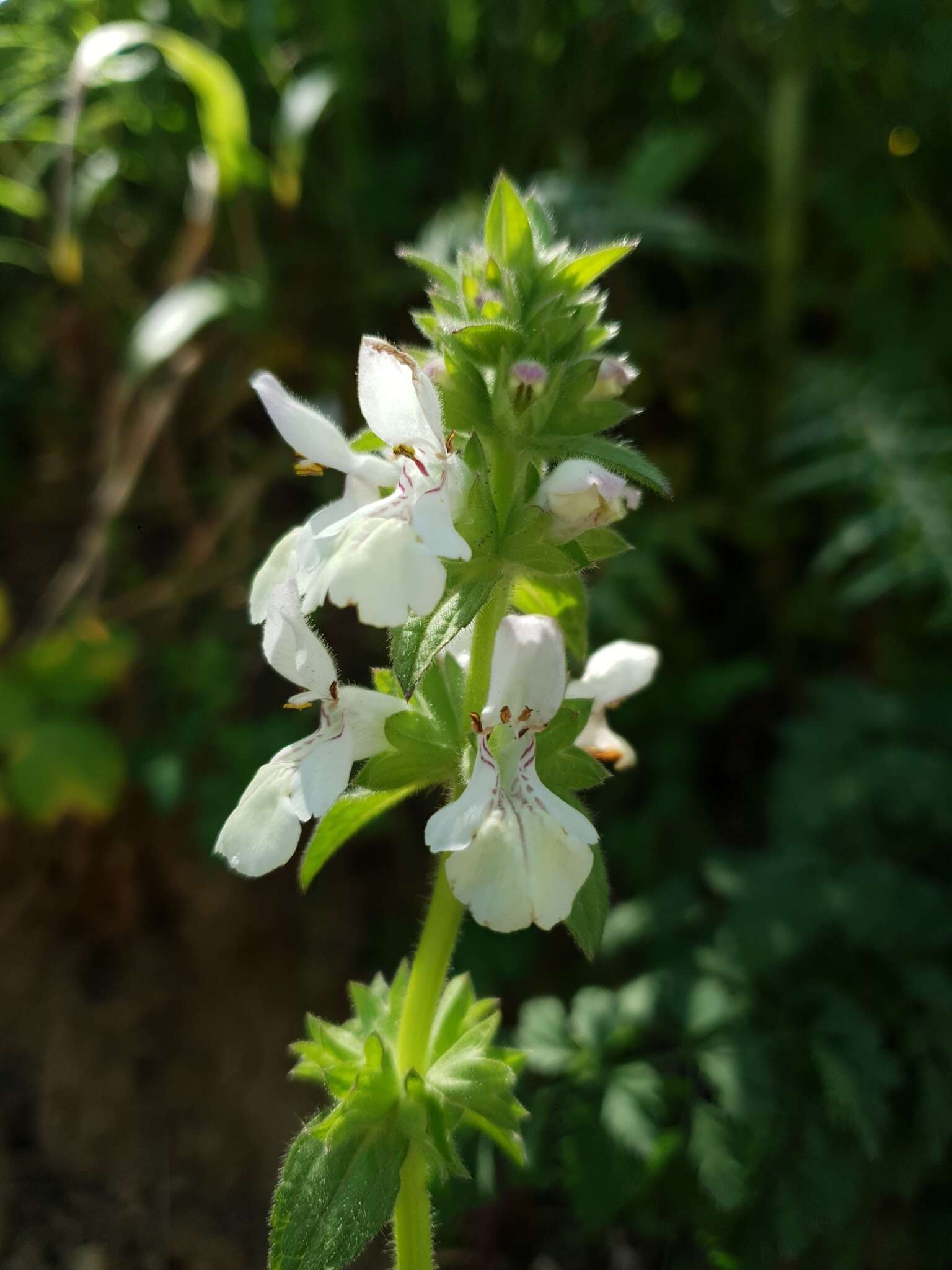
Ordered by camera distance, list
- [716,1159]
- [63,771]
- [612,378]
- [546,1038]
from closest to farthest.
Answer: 1. [612,378]
2. [716,1159]
3. [546,1038]
4. [63,771]

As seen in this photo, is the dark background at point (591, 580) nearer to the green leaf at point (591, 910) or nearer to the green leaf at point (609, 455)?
the green leaf at point (591, 910)

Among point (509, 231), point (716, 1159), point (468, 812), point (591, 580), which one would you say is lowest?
point (716, 1159)

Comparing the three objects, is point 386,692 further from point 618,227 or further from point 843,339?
point 843,339

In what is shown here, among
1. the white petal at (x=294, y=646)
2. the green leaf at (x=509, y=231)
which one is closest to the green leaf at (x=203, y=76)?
the green leaf at (x=509, y=231)

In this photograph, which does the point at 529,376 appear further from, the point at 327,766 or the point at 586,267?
the point at 327,766

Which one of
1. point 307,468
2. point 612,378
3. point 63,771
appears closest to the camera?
point 612,378

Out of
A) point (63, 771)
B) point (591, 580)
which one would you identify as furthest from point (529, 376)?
point (63, 771)

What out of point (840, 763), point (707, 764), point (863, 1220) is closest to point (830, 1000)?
point (863, 1220)
